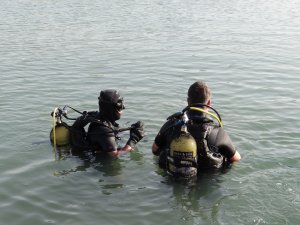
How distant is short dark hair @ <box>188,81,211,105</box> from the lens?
20.1 feet

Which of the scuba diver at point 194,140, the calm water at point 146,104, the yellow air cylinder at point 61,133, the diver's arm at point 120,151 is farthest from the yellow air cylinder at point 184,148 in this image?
the yellow air cylinder at point 61,133

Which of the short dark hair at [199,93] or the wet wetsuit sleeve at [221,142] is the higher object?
the short dark hair at [199,93]

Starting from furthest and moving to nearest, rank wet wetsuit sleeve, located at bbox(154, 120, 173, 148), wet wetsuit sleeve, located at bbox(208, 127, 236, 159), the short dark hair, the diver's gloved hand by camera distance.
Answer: the diver's gloved hand
wet wetsuit sleeve, located at bbox(154, 120, 173, 148)
wet wetsuit sleeve, located at bbox(208, 127, 236, 159)
the short dark hair

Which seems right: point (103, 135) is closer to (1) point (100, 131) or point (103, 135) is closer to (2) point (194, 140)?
(1) point (100, 131)

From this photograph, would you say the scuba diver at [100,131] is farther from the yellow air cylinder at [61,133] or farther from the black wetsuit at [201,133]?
the black wetsuit at [201,133]

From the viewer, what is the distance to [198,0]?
33250 millimetres

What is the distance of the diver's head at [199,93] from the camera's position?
613 cm

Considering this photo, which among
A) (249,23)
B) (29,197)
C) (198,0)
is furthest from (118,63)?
(198,0)

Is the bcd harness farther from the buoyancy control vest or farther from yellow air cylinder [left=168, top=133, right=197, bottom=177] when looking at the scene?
yellow air cylinder [left=168, top=133, right=197, bottom=177]

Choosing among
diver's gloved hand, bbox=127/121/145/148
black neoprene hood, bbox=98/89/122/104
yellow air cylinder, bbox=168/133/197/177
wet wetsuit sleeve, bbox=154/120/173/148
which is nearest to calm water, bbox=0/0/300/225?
diver's gloved hand, bbox=127/121/145/148

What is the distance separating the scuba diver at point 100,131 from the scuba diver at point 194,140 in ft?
3.28

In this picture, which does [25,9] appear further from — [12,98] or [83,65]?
[12,98]

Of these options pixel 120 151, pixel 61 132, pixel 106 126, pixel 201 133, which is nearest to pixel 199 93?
pixel 201 133

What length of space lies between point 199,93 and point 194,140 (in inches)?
27.5
